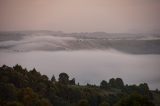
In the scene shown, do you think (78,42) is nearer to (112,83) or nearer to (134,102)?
(112,83)

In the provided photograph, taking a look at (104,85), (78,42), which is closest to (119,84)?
(104,85)

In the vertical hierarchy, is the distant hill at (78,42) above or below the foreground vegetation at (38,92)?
above

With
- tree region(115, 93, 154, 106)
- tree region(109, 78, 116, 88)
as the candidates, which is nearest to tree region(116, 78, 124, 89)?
tree region(109, 78, 116, 88)

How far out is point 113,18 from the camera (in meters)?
34.0

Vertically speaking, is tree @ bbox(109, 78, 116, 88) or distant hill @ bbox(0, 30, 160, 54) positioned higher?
distant hill @ bbox(0, 30, 160, 54)

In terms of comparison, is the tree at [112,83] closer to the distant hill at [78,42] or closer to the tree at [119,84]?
the tree at [119,84]

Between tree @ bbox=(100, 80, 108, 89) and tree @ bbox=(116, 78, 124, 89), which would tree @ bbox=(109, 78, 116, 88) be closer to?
tree @ bbox=(116, 78, 124, 89)

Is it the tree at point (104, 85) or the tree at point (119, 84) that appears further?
the tree at point (119, 84)

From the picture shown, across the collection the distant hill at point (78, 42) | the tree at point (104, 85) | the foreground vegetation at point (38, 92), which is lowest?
the foreground vegetation at point (38, 92)

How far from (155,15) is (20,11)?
12428 millimetres

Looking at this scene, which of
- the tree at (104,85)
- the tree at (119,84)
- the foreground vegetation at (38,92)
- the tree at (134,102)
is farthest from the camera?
the tree at (119,84)

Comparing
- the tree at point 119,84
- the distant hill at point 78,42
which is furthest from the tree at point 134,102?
the tree at point 119,84

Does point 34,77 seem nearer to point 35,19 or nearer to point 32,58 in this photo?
point 32,58

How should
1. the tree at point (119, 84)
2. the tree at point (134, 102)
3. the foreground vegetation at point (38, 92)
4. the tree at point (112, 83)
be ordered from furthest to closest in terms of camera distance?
the tree at point (112, 83) → the tree at point (119, 84) → the foreground vegetation at point (38, 92) → the tree at point (134, 102)
